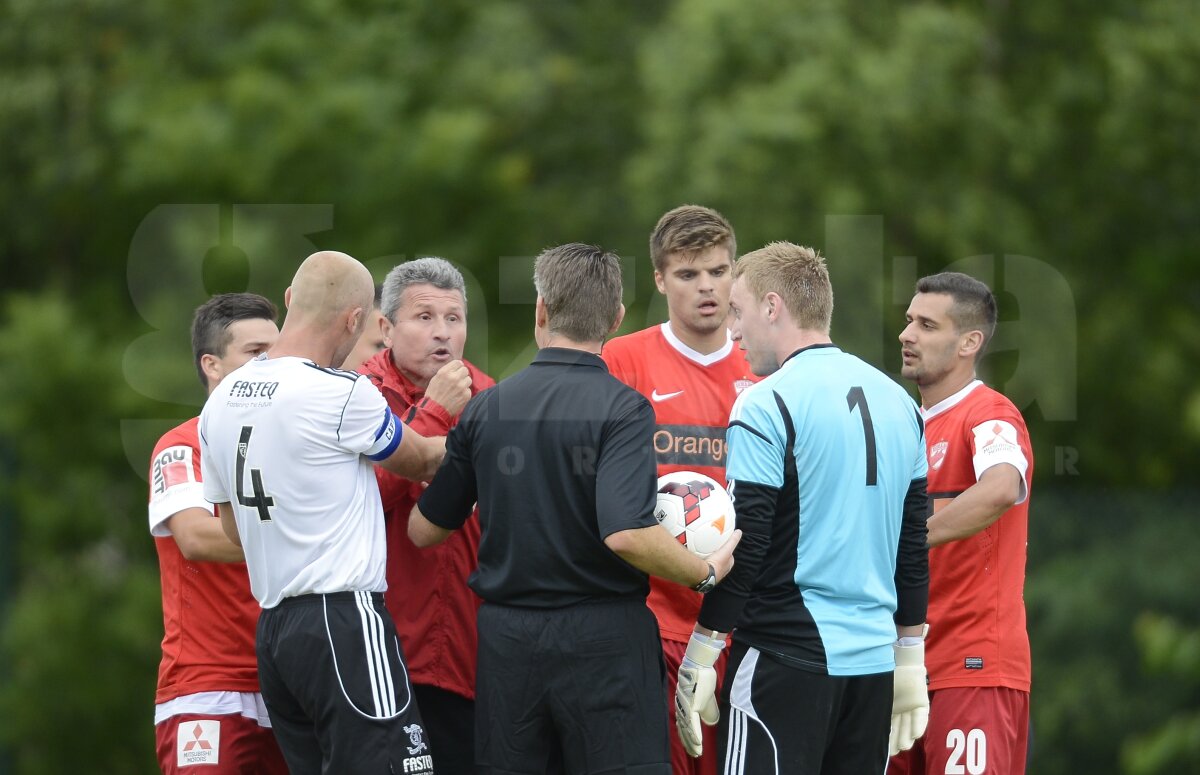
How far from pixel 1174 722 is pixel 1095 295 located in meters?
5.56

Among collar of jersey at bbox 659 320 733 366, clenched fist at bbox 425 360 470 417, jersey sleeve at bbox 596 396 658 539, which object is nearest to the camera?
jersey sleeve at bbox 596 396 658 539

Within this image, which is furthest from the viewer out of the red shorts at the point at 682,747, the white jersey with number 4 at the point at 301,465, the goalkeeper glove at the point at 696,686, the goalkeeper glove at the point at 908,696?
the red shorts at the point at 682,747

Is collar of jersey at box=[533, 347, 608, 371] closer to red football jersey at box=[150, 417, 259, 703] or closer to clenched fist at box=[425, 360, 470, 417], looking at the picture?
clenched fist at box=[425, 360, 470, 417]

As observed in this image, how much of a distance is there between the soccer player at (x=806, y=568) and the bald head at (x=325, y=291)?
150 centimetres

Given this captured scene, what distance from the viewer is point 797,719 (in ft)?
16.1

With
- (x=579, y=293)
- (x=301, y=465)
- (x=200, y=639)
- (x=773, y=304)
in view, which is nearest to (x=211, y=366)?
(x=200, y=639)

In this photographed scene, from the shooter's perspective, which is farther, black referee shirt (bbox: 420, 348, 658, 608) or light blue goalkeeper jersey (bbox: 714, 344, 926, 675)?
light blue goalkeeper jersey (bbox: 714, 344, 926, 675)

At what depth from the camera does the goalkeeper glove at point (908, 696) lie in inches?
211

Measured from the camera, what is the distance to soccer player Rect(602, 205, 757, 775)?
5.81 m

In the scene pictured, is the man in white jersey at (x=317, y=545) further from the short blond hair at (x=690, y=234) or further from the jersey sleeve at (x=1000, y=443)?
the jersey sleeve at (x=1000, y=443)

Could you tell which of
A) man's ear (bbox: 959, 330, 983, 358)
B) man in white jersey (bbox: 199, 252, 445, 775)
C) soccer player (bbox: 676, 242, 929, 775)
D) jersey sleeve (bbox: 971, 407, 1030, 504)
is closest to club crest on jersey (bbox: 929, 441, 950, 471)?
jersey sleeve (bbox: 971, 407, 1030, 504)

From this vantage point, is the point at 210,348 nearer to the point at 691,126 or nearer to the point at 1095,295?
the point at 691,126

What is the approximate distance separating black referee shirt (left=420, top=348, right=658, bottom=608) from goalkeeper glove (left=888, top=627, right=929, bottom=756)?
1233mm

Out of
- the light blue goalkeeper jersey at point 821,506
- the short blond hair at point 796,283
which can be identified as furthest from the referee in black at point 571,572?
the short blond hair at point 796,283
